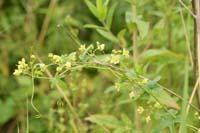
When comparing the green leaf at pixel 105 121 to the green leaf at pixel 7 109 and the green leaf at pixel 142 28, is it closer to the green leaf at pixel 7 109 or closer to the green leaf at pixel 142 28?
the green leaf at pixel 142 28

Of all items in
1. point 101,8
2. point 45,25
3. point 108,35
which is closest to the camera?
point 101,8

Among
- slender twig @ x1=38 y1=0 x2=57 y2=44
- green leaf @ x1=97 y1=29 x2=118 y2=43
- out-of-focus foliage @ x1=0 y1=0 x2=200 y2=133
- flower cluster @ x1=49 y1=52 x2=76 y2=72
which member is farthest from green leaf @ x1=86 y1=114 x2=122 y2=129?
slender twig @ x1=38 y1=0 x2=57 y2=44

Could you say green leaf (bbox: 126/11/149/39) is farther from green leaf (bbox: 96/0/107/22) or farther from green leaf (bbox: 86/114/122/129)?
green leaf (bbox: 86/114/122/129)

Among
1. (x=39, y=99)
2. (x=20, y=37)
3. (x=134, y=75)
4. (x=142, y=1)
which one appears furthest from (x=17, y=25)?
(x=134, y=75)

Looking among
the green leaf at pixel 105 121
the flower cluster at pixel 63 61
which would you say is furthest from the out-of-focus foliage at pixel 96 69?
the flower cluster at pixel 63 61

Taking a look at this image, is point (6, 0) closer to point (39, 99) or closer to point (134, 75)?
point (39, 99)

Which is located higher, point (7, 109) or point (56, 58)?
point (56, 58)

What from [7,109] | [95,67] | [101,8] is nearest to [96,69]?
[7,109]

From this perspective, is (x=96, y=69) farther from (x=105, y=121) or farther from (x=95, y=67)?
(x=95, y=67)
